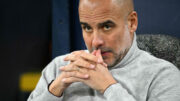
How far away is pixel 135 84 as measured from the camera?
39.4 inches

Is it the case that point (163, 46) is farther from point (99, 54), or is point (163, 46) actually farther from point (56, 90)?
point (56, 90)

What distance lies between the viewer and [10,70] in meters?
2.08

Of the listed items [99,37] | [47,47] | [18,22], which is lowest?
[47,47]

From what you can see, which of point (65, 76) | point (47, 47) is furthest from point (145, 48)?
point (47, 47)

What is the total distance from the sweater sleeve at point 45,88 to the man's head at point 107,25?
0.23 m

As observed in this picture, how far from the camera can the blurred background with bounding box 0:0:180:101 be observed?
1899 millimetres

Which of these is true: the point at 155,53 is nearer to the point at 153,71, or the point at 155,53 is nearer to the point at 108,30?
the point at 153,71

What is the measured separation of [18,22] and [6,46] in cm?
22

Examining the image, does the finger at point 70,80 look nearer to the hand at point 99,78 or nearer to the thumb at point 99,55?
the hand at point 99,78

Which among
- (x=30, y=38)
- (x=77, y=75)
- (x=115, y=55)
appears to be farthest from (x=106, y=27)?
(x=30, y=38)

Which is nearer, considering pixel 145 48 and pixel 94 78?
pixel 94 78

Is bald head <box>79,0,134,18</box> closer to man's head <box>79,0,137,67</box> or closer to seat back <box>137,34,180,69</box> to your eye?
man's head <box>79,0,137,67</box>

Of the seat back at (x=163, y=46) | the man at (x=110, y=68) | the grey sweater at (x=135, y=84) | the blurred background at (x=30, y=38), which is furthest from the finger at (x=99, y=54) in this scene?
the blurred background at (x=30, y=38)

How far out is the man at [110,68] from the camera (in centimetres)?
93
